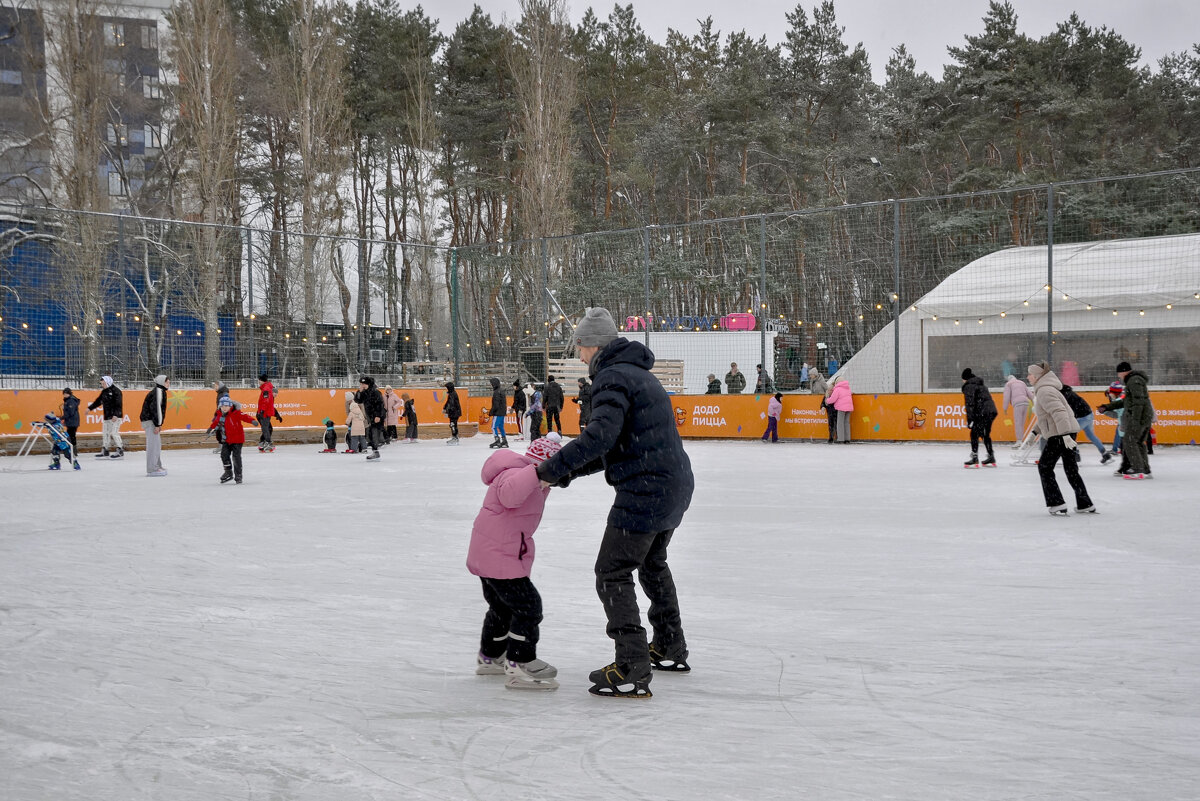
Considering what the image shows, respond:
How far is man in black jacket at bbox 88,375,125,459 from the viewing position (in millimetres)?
19109

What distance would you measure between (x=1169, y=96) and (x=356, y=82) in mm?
31909

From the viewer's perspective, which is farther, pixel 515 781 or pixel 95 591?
pixel 95 591

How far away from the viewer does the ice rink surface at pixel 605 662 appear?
325 cm

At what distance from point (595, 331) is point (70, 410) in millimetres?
17163

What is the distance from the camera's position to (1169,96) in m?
39.3

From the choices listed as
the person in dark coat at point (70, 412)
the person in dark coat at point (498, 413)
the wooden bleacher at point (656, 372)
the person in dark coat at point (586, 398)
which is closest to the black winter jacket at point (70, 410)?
the person in dark coat at point (70, 412)

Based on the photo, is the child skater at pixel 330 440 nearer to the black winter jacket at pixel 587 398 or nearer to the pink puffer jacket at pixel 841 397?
the black winter jacket at pixel 587 398

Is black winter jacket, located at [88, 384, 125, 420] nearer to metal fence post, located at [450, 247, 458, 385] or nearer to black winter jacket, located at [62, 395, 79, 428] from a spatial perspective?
black winter jacket, located at [62, 395, 79, 428]

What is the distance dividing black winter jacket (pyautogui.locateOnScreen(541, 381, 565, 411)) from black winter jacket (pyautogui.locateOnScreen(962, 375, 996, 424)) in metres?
9.06

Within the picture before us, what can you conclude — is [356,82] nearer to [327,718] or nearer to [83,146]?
[83,146]

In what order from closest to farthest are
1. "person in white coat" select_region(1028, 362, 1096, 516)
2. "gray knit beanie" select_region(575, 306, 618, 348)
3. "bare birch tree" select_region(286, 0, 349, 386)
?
"gray knit beanie" select_region(575, 306, 618, 348), "person in white coat" select_region(1028, 362, 1096, 516), "bare birch tree" select_region(286, 0, 349, 386)

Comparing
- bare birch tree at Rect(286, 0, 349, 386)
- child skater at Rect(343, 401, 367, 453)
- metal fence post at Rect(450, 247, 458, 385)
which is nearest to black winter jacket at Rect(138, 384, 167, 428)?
child skater at Rect(343, 401, 367, 453)

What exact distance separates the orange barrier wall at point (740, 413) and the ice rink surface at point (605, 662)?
11.0m

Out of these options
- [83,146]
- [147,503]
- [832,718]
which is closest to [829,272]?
[147,503]
